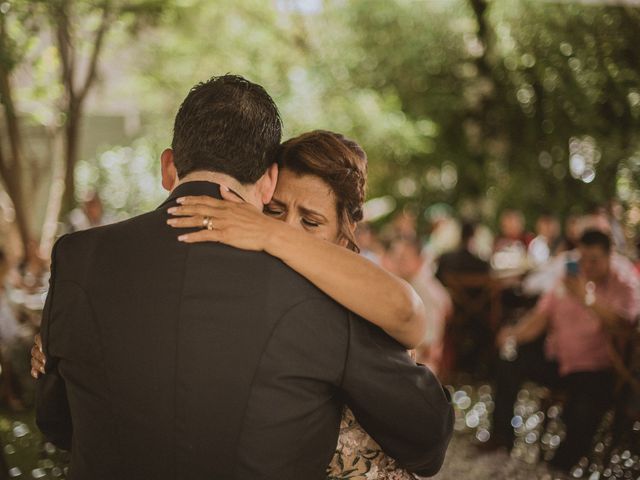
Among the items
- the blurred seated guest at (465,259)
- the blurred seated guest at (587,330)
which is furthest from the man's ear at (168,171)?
the blurred seated guest at (465,259)

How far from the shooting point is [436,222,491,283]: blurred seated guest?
24.7ft

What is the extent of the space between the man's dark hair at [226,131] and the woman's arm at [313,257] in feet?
0.31

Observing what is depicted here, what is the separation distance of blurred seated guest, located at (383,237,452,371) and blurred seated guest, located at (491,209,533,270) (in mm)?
2436

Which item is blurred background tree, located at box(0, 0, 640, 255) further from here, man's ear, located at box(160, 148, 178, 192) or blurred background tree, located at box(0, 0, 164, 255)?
man's ear, located at box(160, 148, 178, 192)

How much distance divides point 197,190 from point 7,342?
4.81m

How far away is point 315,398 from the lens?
1.62 metres

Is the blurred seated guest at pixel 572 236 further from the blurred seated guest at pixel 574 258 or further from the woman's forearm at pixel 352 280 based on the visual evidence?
the woman's forearm at pixel 352 280

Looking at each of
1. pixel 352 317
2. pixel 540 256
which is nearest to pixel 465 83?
pixel 540 256

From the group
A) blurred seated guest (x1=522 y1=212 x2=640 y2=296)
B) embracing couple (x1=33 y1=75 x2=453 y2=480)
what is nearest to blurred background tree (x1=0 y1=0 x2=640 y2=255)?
blurred seated guest (x1=522 y1=212 x2=640 y2=296)

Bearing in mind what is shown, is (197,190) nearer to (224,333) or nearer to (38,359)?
(224,333)

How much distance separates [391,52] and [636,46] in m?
10.0

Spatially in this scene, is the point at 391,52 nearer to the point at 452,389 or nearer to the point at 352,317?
the point at 452,389

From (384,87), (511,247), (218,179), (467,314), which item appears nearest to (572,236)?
(467,314)

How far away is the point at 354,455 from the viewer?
1850 millimetres
